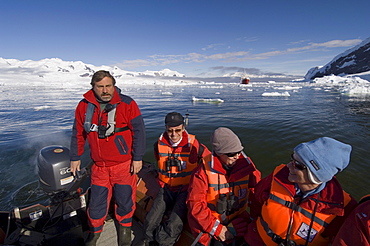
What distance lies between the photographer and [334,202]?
1269 mm

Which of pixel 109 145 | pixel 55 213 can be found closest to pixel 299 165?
pixel 109 145

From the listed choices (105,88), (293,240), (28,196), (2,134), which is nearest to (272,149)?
(293,240)

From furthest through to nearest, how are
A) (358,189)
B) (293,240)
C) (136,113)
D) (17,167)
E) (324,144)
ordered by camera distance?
(17,167), (358,189), (136,113), (293,240), (324,144)

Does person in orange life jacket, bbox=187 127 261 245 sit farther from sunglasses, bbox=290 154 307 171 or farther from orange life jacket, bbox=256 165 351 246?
sunglasses, bbox=290 154 307 171

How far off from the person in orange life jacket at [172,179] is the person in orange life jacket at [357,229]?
1.46 meters

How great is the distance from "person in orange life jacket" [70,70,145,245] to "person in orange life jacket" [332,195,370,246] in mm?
1903

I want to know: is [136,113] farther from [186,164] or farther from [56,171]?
[56,171]

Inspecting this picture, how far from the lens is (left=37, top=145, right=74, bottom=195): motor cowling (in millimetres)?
2652

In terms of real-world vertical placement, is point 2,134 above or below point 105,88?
below

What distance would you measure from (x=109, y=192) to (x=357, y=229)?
7.56ft

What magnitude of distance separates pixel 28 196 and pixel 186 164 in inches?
154

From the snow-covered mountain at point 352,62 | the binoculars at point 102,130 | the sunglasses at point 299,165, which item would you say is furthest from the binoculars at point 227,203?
the snow-covered mountain at point 352,62

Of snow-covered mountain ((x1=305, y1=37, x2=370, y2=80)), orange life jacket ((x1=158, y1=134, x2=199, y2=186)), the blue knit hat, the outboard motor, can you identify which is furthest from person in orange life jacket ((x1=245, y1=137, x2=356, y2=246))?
snow-covered mountain ((x1=305, y1=37, x2=370, y2=80))

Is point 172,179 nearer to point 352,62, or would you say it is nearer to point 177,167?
point 177,167
